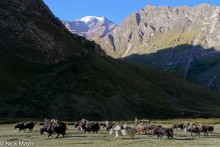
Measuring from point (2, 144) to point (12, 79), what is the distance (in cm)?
13136

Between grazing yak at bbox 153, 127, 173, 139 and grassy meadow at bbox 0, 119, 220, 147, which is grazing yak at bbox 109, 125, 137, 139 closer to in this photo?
grassy meadow at bbox 0, 119, 220, 147

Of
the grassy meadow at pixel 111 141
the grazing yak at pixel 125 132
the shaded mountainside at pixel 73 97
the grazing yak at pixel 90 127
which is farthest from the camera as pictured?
the shaded mountainside at pixel 73 97

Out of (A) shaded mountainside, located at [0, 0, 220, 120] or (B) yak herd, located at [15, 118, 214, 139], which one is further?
(A) shaded mountainside, located at [0, 0, 220, 120]

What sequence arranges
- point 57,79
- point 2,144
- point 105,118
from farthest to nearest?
point 57,79 → point 105,118 → point 2,144

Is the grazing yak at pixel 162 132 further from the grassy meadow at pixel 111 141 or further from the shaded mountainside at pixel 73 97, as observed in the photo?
the shaded mountainside at pixel 73 97

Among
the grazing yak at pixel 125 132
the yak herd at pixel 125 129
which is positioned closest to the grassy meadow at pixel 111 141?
the grazing yak at pixel 125 132

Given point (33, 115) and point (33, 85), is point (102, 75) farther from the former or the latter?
point (33, 115)

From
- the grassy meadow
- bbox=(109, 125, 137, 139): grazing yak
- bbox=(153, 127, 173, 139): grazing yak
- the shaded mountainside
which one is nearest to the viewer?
the grassy meadow

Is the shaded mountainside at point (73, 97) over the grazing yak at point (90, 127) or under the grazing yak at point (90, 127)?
over

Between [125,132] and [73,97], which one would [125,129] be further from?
[73,97]

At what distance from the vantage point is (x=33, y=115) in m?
152

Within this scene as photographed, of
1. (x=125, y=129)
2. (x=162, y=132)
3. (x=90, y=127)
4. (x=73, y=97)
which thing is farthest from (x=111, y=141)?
(x=73, y=97)

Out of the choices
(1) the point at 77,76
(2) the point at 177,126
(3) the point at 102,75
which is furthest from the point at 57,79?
(2) the point at 177,126

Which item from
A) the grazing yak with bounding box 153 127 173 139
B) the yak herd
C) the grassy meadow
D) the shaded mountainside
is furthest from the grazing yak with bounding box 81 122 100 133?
the shaded mountainside
